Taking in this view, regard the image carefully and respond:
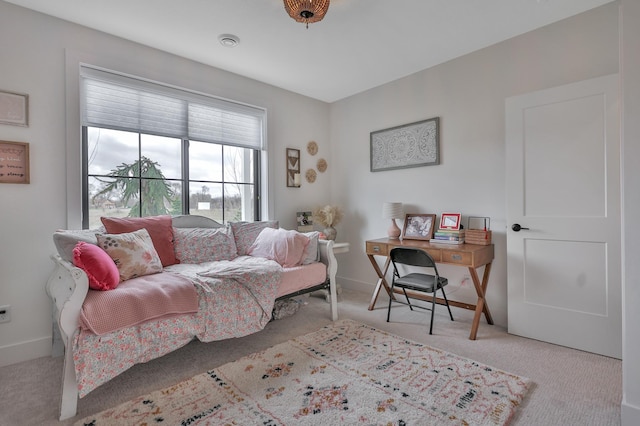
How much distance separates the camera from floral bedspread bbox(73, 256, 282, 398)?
1.61 metres

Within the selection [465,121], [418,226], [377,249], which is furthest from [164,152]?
[465,121]

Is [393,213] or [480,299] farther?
[393,213]

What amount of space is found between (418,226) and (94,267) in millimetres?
2779

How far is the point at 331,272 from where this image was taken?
2955mm

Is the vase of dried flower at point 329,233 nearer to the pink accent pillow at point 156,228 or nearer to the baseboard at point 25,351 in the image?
the pink accent pillow at point 156,228

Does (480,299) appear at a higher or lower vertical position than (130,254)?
lower

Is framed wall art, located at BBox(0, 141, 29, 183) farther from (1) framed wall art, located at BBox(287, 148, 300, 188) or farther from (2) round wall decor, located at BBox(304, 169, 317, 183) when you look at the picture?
(2) round wall decor, located at BBox(304, 169, 317, 183)

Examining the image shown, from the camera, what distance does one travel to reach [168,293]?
1896 mm

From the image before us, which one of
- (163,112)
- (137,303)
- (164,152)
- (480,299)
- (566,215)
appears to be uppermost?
(163,112)

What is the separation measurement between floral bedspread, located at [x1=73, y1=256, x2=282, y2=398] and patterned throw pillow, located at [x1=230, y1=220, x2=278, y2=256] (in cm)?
41

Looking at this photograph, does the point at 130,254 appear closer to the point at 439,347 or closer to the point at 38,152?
the point at 38,152

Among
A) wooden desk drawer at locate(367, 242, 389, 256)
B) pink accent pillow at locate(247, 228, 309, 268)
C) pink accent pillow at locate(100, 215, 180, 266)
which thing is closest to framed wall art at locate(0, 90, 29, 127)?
pink accent pillow at locate(100, 215, 180, 266)

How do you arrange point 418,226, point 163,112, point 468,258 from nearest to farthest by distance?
point 468,258 < point 163,112 < point 418,226

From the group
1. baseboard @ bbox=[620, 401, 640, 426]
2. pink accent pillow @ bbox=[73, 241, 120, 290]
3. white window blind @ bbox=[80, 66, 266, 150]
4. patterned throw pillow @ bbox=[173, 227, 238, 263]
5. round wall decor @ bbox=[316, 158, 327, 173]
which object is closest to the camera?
baseboard @ bbox=[620, 401, 640, 426]
